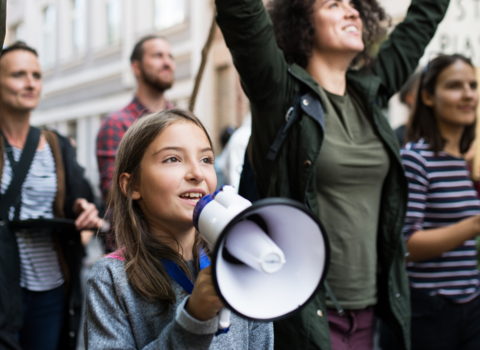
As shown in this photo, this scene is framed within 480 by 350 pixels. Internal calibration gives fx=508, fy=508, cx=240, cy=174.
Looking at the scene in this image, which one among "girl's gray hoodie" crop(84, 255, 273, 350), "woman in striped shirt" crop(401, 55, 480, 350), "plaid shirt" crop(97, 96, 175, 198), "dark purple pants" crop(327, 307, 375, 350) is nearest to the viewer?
"girl's gray hoodie" crop(84, 255, 273, 350)

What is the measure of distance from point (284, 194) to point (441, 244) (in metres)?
0.85

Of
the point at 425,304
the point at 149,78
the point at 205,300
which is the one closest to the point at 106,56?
the point at 149,78

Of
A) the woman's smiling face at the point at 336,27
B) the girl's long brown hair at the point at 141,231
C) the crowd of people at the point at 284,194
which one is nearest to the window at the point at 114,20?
the crowd of people at the point at 284,194

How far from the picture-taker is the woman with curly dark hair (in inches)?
65.3

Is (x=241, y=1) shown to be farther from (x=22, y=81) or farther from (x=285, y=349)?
(x=22, y=81)

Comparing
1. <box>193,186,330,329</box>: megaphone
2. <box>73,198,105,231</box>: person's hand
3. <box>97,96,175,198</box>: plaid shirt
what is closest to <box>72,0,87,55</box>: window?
<box>97,96,175,198</box>: plaid shirt

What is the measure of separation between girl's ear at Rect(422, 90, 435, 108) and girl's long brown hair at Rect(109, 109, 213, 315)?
1575mm

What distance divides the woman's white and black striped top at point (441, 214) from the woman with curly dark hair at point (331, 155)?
367mm

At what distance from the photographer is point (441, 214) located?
2.29 metres

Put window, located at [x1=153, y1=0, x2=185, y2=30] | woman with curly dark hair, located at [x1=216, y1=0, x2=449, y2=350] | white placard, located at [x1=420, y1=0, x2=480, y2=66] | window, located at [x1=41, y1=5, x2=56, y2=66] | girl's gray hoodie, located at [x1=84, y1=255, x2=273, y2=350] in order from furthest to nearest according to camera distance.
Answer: window, located at [x1=41, y1=5, x2=56, y2=66], window, located at [x1=153, y1=0, x2=185, y2=30], white placard, located at [x1=420, y1=0, x2=480, y2=66], woman with curly dark hair, located at [x1=216, y1=0, x2=449, y2=350], girl's gray hoodie, located at [x1=84, y1=255, x2=273, y2=350]

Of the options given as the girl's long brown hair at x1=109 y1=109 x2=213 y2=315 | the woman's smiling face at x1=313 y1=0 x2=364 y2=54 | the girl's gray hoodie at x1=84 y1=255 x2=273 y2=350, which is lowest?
the girl's gray hoodie at x1=84 y1=255 x2=273 y2=350

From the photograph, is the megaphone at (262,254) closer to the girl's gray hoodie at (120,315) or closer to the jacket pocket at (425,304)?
the girl's gray hoodie at (120,315)

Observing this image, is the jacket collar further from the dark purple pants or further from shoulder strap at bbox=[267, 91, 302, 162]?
the dark purple pants

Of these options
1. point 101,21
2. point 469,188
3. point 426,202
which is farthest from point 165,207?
point 101,21
